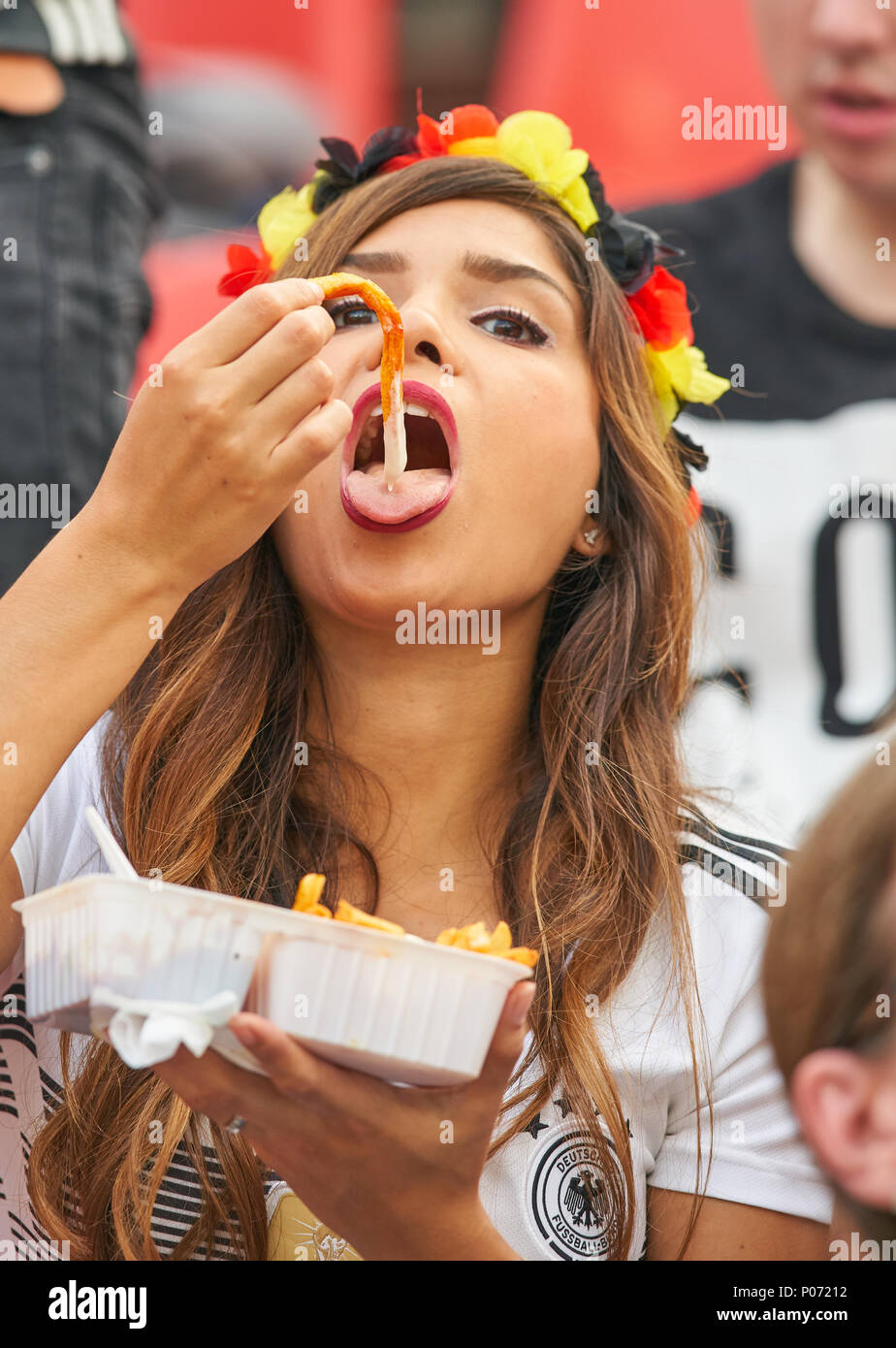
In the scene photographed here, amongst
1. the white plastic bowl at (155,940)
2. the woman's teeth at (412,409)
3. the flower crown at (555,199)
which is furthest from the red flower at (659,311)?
the white plastic bowl at (155,940)

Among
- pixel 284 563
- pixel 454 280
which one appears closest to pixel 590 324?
pixel 454 280

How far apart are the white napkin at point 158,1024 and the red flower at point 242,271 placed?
1422mm

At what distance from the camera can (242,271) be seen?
2.33 meters

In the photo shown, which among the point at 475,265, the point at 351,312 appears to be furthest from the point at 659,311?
the point at 351,312

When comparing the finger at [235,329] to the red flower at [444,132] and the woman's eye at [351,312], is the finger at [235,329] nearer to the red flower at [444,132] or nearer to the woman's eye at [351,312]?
the woman's eye at [351,312]

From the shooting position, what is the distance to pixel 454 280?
204 cm

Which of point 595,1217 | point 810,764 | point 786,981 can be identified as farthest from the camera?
point 810,764

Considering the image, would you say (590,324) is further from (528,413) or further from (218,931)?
(218,931)

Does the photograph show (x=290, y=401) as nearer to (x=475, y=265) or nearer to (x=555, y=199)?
(x=475, y=265)

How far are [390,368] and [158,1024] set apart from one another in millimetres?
870

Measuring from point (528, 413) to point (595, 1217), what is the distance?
0.99 metres

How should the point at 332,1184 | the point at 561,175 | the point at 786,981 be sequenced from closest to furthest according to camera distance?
the point at 786,981
the point at 332,1184
the point at 561,175

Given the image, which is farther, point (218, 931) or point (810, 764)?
point (810, 764)

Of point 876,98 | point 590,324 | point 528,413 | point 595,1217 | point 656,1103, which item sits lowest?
point 595,1217
